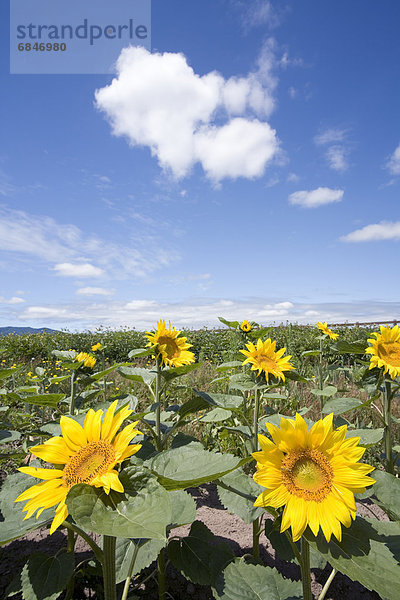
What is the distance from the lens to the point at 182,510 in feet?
4.21

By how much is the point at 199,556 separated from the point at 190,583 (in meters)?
0.53

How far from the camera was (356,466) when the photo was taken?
113 centimetres

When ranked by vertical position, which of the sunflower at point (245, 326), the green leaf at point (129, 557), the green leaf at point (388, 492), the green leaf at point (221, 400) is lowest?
the green leaf at point (129, 557)

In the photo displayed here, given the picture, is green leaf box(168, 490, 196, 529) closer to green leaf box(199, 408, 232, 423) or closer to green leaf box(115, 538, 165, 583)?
green leaf box(115, 538, 165, 583)

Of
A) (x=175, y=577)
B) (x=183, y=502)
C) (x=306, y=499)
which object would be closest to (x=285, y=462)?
(x=306, y=499)

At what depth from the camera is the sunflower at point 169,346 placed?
2422 mm

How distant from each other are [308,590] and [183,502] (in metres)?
0.50

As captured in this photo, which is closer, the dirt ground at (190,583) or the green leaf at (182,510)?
the green leaf at (182,510)

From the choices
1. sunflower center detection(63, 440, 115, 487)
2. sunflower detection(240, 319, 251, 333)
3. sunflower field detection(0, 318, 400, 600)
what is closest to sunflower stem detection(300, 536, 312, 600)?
sunflower field detection(0, 318, 400, 600)

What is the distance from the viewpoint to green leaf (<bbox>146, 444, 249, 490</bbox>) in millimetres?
904

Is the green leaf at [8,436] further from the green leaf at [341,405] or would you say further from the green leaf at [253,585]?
the green leaf at [341,405]

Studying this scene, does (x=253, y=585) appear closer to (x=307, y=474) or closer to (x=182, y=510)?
(x=182, y=510)

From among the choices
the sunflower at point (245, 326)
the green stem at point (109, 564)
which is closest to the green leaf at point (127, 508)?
the green stem at point (109, 564)

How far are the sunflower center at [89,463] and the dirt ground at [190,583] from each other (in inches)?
46.1
